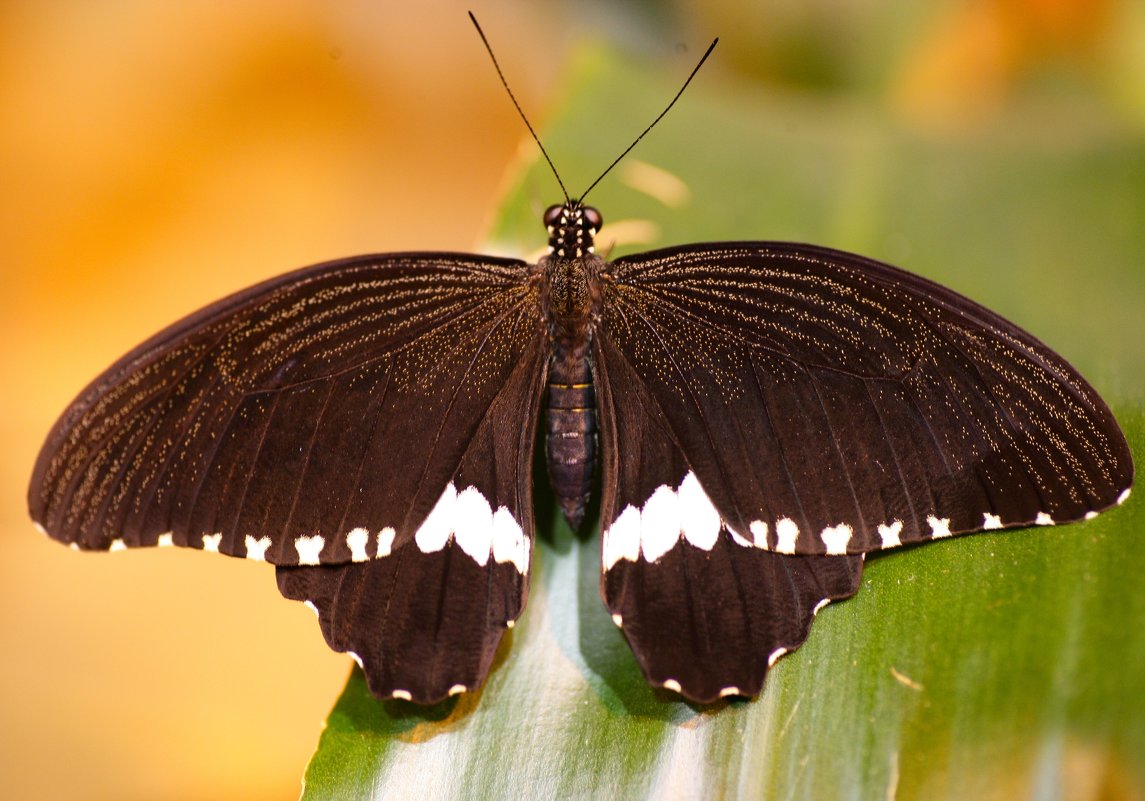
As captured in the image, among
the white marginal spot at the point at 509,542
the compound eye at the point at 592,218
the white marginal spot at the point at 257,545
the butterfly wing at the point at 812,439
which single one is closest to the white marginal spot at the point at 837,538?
the butterfly wing at the point at 812,439

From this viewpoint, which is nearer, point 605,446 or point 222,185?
point 605,446

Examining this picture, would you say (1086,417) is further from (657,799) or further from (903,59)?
(903,59)

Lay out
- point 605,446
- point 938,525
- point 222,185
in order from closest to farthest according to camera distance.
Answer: point 938,525 → point 605,446 → point 222,185

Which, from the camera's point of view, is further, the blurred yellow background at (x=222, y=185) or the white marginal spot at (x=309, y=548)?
the blurred yellow background at (x=222, y=185)

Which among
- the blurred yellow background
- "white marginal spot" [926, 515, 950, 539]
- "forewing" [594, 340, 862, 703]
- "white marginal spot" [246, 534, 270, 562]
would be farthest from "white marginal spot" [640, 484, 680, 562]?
the blurred yellow background

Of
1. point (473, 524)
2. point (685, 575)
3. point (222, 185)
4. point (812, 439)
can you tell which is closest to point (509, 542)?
point (473, 524)

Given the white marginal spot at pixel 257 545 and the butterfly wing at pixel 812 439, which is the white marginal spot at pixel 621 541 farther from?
the white marginal spot at pixel 257 545

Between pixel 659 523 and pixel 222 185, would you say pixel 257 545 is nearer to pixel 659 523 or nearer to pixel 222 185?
pixel 659 523
